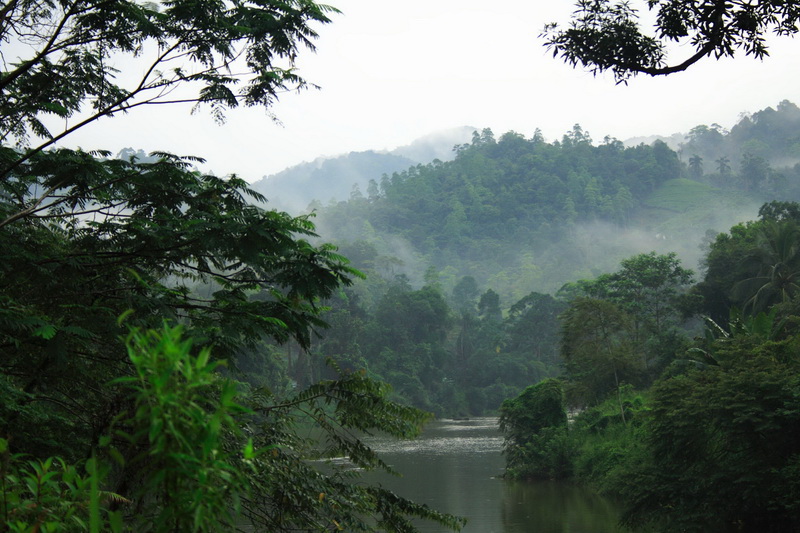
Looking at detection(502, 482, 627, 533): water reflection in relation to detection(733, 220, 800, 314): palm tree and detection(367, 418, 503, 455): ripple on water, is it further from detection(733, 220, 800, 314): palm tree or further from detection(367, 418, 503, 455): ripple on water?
detection(733, 220, 800, 314): palm tree

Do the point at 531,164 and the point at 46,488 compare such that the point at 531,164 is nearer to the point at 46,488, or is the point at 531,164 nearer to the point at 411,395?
the point at 411,395

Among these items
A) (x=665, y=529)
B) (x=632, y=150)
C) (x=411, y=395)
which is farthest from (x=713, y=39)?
(x=632, y=150)

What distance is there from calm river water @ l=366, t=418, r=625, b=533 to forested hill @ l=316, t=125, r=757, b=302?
2398 inches

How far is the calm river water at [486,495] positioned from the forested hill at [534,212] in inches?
2398

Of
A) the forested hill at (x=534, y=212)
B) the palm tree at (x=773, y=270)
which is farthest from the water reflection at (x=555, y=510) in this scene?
the forested hill at (x=534, y=212)

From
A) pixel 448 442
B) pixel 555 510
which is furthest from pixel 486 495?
pixel 448 442

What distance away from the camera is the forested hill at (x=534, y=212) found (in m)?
98.2

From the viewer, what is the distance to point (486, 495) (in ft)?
69.4

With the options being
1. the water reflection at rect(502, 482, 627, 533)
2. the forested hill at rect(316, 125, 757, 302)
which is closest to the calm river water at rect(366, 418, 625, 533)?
the water reflection at rect(502, 482, 627, 533)

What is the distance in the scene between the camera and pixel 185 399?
1617mm

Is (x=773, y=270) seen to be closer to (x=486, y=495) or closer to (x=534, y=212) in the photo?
(x=486, y=495)

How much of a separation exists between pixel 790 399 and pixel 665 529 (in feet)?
10.9

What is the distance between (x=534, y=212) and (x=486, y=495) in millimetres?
88604

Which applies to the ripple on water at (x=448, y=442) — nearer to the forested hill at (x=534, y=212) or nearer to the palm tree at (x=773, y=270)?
the palm tree at (x=773, y=270)
